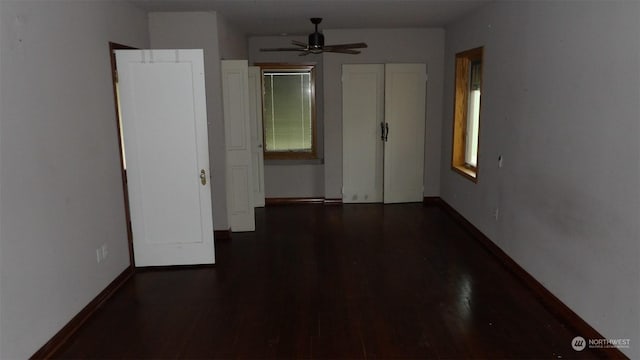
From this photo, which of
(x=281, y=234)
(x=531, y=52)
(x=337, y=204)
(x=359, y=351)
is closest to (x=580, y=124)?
(x=531, y=52)

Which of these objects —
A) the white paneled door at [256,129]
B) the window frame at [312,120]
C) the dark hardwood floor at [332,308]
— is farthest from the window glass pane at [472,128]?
the white paneled door at [256,129]

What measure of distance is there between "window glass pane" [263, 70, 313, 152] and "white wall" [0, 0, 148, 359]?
10.7ft

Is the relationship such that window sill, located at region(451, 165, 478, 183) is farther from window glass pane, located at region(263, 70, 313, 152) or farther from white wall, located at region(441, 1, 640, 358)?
window glass pane, located at region(263, 70, 313, 152)

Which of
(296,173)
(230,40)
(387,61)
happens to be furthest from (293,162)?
(230,40)

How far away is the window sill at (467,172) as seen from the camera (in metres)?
5.30

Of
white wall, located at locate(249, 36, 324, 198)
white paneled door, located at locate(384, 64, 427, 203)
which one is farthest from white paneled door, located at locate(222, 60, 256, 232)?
white paneled door, located at locate(384, 64, 427, 203)

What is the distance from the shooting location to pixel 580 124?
3096mm

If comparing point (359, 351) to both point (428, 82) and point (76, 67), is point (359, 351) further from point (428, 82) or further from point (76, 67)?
point (428, 82)

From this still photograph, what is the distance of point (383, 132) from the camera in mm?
6730

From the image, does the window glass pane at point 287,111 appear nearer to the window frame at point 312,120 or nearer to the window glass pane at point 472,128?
the window frame at point 312,120

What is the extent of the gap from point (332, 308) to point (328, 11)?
10.6 feet

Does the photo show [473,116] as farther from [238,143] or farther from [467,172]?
[238,143]

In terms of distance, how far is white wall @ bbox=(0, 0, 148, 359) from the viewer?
8.39 feet

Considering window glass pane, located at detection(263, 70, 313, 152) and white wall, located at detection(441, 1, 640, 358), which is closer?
white wall, located at detection(441, 1, 640, 358)
